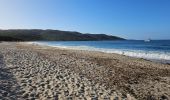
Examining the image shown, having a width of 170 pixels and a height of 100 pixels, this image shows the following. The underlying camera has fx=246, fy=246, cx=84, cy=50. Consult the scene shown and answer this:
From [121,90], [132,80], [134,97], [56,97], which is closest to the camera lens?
[56,97]

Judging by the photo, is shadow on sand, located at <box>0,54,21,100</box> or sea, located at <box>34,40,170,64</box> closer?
shadow on sand, located at <box>0,54,21,100</box>

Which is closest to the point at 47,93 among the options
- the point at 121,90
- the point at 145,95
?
the point at 121,90

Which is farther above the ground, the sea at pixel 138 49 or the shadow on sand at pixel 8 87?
the shadow on sand at pixel 8 87

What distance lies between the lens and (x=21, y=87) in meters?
8.55

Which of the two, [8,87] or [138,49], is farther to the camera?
[138,49]

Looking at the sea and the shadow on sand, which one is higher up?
the shadow on sand

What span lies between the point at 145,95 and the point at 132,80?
2.77m

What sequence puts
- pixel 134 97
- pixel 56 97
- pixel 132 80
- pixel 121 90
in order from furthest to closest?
pixel 132 80 → pixel 121 90 → pixel 134 97 → pixel 56 97

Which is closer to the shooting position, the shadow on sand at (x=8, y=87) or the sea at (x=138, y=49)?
the shadow on sand at (x=8, y=87)

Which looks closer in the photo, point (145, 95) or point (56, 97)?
point (56, 97)

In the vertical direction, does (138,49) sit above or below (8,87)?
below

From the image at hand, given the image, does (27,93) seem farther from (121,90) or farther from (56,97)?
(121,90)

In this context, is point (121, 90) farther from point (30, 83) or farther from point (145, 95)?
point (30, 83)

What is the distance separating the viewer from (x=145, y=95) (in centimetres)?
862
